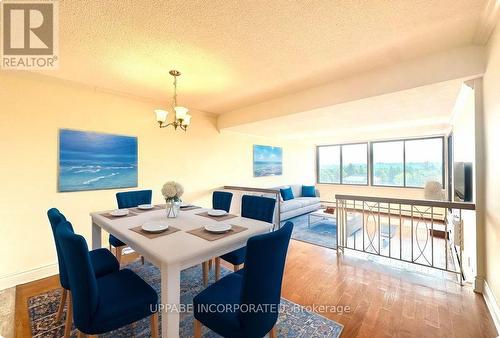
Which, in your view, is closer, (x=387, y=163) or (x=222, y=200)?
(x=222, y=200)

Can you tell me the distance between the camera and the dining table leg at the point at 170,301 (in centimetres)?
119

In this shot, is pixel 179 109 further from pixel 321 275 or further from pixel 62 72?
pixel 321 275

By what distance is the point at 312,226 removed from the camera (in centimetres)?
457

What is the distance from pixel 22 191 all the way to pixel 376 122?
5.64 m

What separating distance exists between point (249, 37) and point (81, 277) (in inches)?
84.3

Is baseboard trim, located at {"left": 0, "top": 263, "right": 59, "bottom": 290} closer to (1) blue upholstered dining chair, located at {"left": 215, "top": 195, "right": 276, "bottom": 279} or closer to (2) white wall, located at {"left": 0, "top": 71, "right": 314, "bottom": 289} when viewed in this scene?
(2) white wall, located at {"left": 0, "top": 71, "right": 314, "bottom": 289}

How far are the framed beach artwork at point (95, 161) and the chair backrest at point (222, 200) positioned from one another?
1.44 m

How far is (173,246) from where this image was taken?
1.42m

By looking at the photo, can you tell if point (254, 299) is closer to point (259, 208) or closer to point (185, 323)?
point (185, 323)

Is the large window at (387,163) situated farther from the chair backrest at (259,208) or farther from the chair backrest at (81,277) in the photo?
the chair backrest at (81,277)

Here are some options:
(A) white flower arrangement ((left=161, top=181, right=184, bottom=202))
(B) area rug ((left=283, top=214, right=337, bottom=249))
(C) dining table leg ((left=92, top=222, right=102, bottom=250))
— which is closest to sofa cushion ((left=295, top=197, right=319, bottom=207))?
(B) area rug ((left=283, top=214, right=337, bottom=249))

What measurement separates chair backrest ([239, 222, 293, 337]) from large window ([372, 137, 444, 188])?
6.19 metres

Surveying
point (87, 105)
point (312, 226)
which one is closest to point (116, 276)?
point (87, 105)

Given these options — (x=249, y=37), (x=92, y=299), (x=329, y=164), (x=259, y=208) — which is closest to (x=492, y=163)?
(x=259, y=208)
